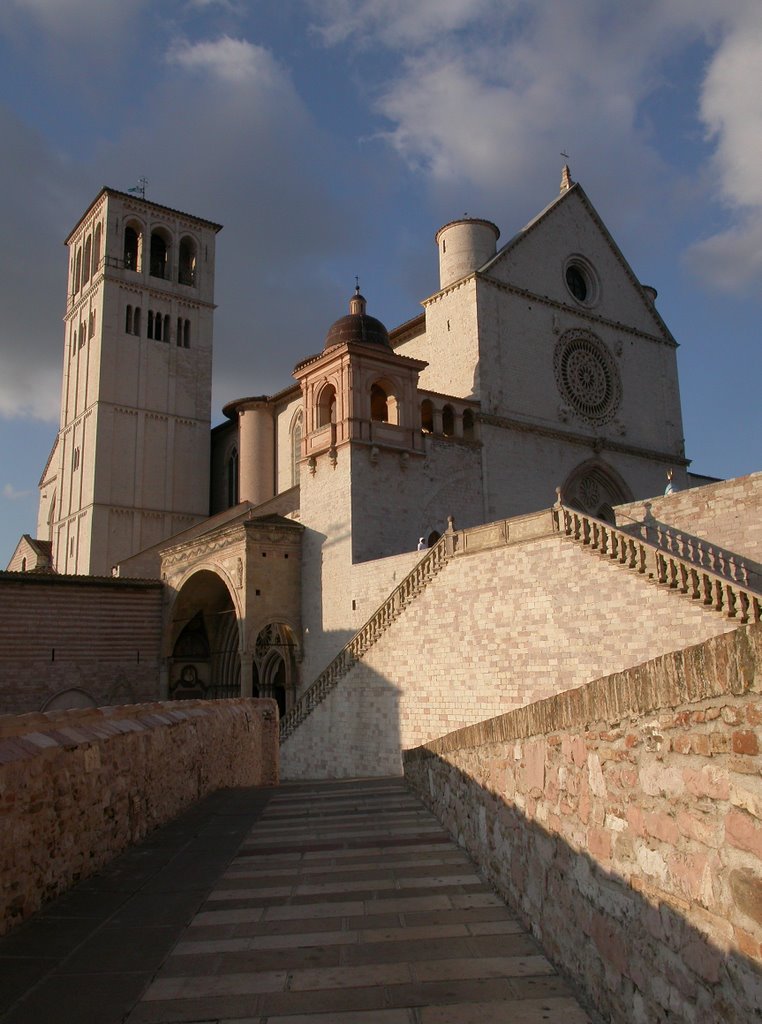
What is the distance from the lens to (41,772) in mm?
5336

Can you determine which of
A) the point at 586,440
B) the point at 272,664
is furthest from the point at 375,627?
the point at 586,440

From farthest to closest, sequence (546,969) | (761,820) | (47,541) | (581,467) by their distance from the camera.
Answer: (47,541), (581,467), (546,969), (761,820)

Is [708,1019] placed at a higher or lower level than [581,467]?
lower

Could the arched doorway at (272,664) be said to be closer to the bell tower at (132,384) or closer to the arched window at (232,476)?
the bell tower at (132,384)

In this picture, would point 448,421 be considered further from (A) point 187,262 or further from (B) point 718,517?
(A) point 187,262

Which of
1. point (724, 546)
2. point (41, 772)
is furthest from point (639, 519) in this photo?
point (41, 772)

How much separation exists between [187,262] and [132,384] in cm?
877

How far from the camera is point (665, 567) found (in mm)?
14977

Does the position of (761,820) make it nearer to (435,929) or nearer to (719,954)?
(719,954)

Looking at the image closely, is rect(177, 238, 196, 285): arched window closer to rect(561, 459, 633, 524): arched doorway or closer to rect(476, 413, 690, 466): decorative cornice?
rect(476, 413, 690, 466): decorative cornice

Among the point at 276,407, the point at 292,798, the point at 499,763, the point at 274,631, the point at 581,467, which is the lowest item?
the point at 292,798

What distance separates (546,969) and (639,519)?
15362 mm

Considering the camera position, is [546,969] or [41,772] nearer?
[546,969]

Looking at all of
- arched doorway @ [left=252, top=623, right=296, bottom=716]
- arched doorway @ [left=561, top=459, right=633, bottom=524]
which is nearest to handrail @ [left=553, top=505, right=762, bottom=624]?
arched doorway @ [left=252, top=623, right=296, bottom=716]
